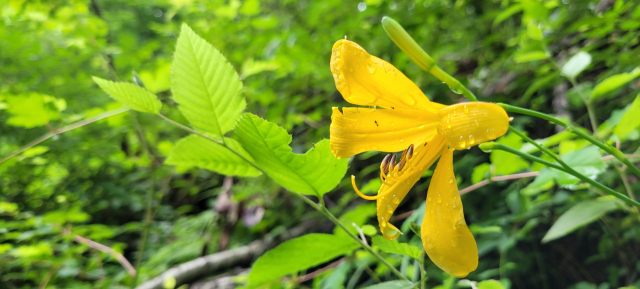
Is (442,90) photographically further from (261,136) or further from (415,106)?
(261,136)

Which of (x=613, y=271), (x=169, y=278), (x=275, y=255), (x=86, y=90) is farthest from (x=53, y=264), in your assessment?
(x=613, y=271)

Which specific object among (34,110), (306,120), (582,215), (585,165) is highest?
(34,110)

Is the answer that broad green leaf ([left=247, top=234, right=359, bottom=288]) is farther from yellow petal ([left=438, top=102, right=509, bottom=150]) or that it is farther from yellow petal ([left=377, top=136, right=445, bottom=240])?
yellow petal ([left=438, top=102, right=509, bottom=150])

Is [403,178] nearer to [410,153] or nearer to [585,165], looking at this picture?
[410,153]

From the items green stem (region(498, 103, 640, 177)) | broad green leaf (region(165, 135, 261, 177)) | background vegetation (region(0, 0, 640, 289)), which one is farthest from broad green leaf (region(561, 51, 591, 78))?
broad green leaf (region(165, 135, 261, 177))

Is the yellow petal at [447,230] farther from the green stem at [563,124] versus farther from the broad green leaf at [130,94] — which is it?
the broad green leaf at [130,94]

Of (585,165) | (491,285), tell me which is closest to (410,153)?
(491,285)

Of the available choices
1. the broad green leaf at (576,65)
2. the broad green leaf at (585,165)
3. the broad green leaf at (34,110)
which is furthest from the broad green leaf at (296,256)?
the broad green leaf at (576,65)
